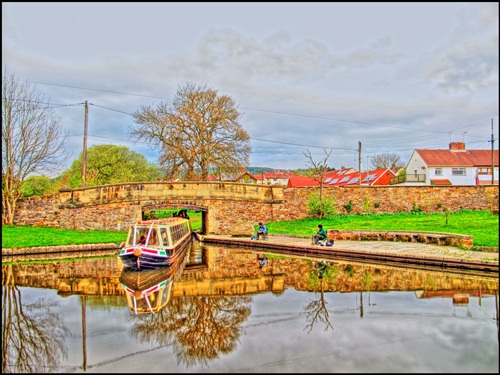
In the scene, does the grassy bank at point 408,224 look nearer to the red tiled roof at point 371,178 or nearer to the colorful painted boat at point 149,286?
the colorful painted boat at point 149,286

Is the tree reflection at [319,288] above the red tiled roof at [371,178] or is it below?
below

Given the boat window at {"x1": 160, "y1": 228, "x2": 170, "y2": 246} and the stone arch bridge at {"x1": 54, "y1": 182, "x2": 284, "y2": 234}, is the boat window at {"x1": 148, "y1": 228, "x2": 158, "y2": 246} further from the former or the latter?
the stone arch bridge at {"x1": 54, "y1": 182, "x2": 284, "y2": 234}

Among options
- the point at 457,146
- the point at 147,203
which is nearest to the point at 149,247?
the point at 147,203

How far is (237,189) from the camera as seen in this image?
26438mm

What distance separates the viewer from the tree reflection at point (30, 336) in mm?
6051

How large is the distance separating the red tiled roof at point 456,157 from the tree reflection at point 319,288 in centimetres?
3377

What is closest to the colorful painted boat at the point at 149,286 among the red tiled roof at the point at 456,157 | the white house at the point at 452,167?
the white house at the point at 452,167

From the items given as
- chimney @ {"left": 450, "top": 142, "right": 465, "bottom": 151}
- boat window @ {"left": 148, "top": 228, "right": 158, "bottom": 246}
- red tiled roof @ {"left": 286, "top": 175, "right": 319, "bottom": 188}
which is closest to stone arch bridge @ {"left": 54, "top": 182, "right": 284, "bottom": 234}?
boat window @ {"left": 148, "top": 228, "right": 158, "bottom": 246}

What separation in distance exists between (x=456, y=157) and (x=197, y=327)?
42.6m

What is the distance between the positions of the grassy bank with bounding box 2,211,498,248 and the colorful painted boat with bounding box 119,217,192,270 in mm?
5457

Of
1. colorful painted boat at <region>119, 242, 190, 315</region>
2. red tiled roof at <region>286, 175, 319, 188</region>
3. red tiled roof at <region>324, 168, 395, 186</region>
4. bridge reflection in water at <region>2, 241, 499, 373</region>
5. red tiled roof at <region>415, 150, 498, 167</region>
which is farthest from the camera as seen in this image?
red tiled roof at <region>286, 175, 319, 188</region>

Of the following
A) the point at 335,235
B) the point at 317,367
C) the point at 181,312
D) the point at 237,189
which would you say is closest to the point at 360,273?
the point at 181,312

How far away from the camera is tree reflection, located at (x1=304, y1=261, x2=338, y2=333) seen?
7943mm

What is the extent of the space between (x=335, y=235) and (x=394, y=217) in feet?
24.5
